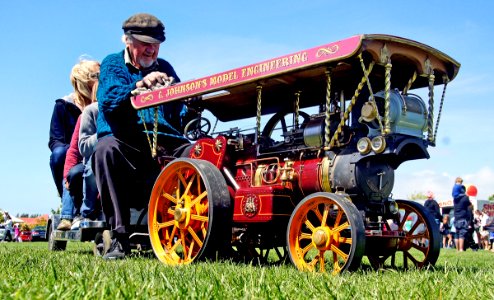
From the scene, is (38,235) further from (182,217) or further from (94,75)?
(182,217)

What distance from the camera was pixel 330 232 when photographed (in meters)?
3.94

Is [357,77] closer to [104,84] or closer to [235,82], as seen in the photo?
[235,82]

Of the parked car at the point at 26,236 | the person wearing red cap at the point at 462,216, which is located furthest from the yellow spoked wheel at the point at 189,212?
the parked car at the point at 26,236

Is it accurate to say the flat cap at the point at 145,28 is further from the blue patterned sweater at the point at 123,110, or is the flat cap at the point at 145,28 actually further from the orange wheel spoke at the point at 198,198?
the orange wheel spoke at the point at 198,198

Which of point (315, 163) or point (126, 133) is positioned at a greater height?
point (126, 133)

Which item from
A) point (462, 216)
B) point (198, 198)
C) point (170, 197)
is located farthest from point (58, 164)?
point (462, 216)

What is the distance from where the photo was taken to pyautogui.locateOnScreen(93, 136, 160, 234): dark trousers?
5.31 meters

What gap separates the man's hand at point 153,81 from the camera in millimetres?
5316

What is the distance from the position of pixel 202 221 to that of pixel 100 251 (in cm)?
155

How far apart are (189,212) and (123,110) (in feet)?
4.25

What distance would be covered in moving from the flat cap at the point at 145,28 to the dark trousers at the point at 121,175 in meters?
0.98

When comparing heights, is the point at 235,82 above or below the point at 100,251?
above

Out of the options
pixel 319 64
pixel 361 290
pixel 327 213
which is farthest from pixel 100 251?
pixel 361 290

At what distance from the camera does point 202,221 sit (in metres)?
4.74
